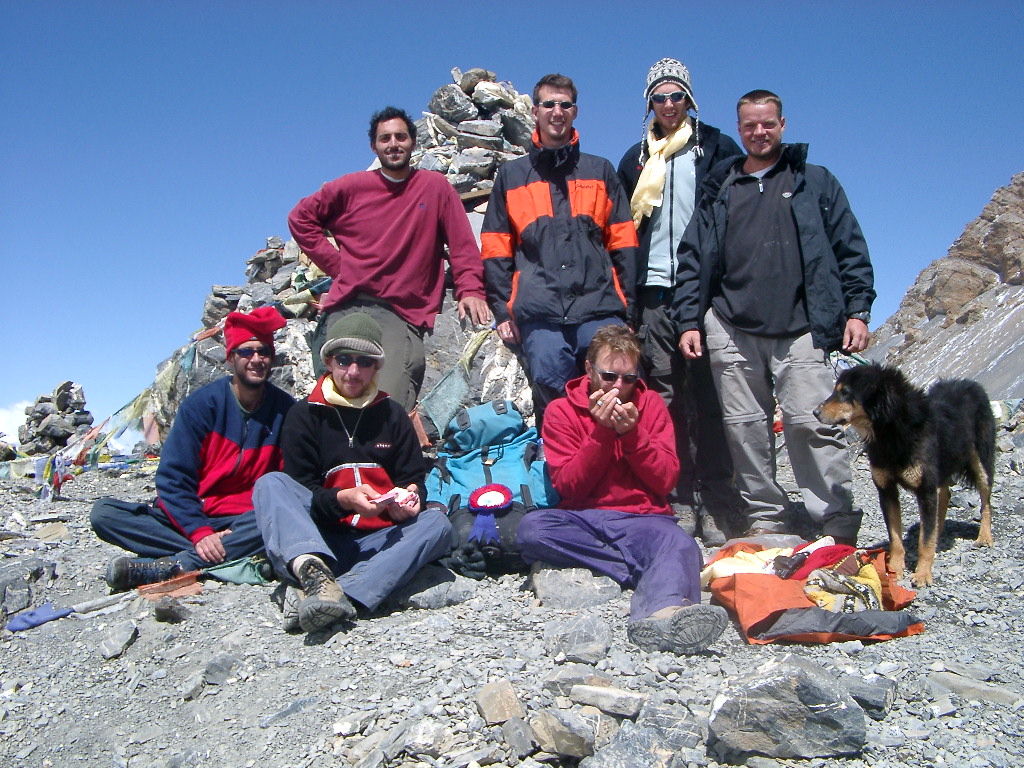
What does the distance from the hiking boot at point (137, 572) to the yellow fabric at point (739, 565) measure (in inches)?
133

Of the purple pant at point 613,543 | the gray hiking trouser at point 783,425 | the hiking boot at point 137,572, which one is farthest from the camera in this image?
the gray hiking trouser at point 783,425

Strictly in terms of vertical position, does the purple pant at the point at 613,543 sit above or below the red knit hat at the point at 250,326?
below

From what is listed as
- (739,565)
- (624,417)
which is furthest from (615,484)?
(739,565)

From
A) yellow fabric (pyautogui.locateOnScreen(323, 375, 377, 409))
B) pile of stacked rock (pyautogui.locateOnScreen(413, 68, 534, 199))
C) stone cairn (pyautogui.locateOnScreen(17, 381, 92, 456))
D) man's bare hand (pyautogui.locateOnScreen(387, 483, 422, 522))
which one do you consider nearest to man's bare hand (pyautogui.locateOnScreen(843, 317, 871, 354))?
man's bare hand (pyautogui.locateOnScreen(387, 483, 422, 522))

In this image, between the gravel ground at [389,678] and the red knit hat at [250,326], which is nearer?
the gravel ground at [389,678]

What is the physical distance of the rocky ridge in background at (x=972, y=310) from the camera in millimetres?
13391

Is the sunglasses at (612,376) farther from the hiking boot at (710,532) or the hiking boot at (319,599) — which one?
the hiking boot at (319,599)

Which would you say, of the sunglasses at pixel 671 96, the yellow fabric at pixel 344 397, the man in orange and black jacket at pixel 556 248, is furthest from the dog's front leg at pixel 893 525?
the yellow fabric at pixel 344 397

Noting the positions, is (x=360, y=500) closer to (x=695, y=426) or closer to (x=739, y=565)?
(x=739, y=565)

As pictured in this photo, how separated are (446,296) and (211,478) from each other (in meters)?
4.67

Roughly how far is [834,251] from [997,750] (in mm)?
3363

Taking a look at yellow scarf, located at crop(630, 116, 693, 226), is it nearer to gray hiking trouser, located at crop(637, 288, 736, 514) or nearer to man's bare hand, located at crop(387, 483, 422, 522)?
gray hiking trouser, located at crop(637, 288, 736, 514)

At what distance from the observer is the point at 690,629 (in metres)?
3.58

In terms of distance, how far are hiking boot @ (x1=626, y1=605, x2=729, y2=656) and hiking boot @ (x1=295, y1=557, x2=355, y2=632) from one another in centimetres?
164
